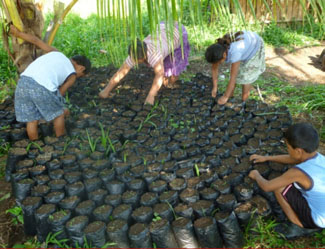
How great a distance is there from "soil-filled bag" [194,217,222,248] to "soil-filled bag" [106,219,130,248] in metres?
0.47

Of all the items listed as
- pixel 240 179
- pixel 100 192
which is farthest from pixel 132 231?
pixel 240 179

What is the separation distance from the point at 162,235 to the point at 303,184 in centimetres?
97

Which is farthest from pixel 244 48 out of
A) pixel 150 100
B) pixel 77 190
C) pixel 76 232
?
pixel 76 232

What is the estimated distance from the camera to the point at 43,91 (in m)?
2.87

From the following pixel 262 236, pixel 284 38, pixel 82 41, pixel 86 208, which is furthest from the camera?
pixel 284 38

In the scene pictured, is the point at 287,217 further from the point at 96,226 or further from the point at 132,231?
the point at 96,226

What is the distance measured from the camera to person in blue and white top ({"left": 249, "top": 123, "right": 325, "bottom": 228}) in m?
1.88

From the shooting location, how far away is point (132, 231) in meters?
1.98

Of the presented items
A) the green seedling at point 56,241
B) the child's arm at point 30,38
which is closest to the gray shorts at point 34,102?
the child's arm at point 30,38

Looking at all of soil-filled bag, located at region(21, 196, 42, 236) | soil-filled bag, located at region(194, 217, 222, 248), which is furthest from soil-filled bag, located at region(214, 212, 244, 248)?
soil-filled bag, located at region(21, 196, 42, 236)

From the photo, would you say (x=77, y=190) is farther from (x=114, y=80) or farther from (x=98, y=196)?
(x=114, y=80)

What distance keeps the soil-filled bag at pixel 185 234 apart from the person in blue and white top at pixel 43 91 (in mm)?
1672

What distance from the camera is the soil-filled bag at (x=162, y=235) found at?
196cm

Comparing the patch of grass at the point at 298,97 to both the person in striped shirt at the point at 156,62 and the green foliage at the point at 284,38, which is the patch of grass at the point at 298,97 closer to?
the person in striped shirt at the point at 156,62
